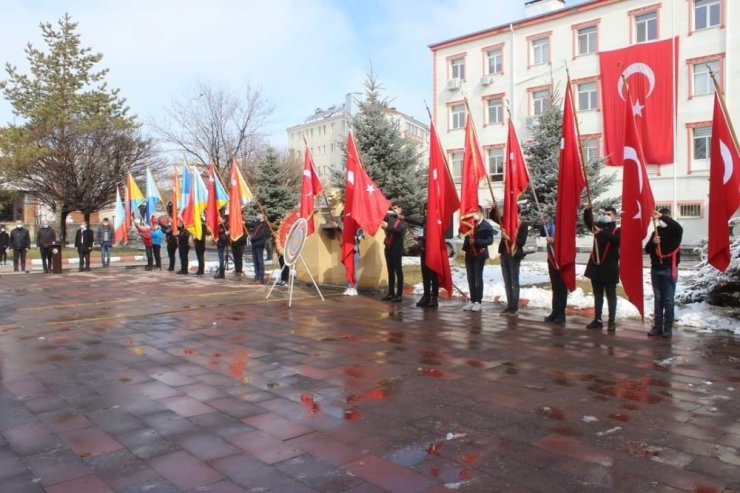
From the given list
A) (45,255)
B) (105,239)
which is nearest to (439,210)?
(45,255)

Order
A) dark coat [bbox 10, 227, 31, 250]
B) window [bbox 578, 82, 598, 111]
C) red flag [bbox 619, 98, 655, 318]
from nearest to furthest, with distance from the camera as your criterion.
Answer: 1. red flag [bbox 619, 98, 655, 318]
2. dark coat [bbox 10, 227, 31, 250]
3. window [bbox 578, 82, 598, 111]

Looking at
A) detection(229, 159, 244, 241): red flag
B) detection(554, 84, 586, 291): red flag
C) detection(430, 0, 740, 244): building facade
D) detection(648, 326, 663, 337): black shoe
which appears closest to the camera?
detection(648, 326, 663, 337): black shoe

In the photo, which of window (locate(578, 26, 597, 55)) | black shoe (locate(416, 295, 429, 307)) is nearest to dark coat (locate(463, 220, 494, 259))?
black shoe (locate(416, 295, 429, 307))

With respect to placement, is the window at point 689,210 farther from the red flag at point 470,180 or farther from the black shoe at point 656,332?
the black shoe at point 656,332

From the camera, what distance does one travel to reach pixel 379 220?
11.2 meters

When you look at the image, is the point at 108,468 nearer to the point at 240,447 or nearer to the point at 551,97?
the point at 240,447

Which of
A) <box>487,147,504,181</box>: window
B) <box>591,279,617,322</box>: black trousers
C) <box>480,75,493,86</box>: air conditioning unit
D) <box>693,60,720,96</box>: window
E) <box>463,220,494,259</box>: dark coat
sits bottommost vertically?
<box>591,279,617,322</box>: black trousers

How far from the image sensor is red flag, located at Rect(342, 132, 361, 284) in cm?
1137

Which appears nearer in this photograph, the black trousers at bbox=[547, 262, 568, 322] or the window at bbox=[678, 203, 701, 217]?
the black trousers at bbox=[547, 262, 568, 322]

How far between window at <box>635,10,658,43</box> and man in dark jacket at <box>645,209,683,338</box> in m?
29.8

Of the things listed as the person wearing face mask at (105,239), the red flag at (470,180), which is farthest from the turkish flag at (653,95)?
the person wearing face mask at (105,239)

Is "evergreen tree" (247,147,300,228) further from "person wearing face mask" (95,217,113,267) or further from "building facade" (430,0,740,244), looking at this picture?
"building facade" (430,0,740,244)

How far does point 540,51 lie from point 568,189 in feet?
106

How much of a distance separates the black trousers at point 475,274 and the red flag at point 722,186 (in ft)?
11.9
